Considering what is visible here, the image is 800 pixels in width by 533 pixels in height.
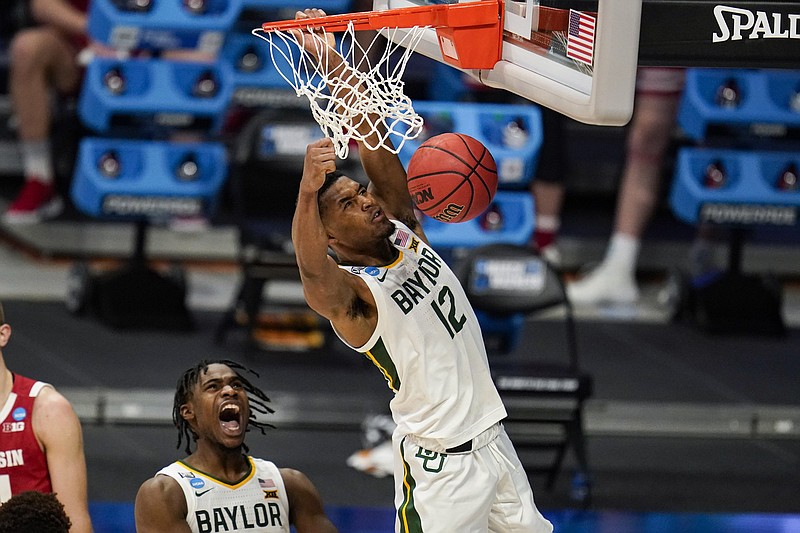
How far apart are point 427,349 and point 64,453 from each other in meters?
1.25

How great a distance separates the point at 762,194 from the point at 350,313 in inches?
172

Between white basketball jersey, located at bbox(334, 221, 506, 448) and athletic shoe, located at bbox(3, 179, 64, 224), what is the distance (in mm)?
4972

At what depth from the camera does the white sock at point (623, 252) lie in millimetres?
8938

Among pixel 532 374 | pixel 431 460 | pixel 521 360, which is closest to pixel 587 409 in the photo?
pixel 521 360

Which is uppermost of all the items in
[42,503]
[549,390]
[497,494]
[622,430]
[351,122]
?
[351,122]

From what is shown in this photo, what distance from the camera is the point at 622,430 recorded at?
7.63 metres

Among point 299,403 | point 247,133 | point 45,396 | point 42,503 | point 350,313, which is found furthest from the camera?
point 247,133

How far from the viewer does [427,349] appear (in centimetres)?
474

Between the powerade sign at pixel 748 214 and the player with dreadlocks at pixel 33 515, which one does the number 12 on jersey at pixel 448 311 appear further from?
the powerade sign at pixel 748 214

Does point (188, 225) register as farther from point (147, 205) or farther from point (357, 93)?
point (357, 93)

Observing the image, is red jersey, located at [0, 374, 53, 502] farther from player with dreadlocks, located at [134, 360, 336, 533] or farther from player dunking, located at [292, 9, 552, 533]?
player dunking, located at [292, 9, 552, 533]

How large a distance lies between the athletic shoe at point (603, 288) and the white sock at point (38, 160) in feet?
11.0

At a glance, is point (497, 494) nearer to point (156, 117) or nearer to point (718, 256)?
point (156, 117)

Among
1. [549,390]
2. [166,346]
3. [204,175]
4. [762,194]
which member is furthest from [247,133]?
[762,194]
